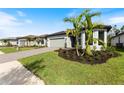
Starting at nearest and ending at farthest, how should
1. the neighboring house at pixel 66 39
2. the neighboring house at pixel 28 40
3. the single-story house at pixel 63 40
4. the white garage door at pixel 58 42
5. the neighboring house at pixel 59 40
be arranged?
the single-story house at pixel 63 40 < the neighboring house at pixel 66 39 < the neighboring house at pixel 59 40 < the white garage door at pixel 58 42 < the neighboring house at pixel 28 40

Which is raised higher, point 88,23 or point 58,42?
point 88,23

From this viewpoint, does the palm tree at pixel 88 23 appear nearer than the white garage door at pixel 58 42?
Yes

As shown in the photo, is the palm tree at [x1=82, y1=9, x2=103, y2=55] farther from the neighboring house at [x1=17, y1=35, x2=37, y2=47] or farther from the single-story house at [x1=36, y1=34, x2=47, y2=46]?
the neighboring house at [x1=17, y1=35, x2=37, y2=47]

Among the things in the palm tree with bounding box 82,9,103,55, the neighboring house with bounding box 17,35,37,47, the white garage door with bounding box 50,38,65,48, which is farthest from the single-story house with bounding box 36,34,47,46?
the palm tree with bounding box 82,9,103,55

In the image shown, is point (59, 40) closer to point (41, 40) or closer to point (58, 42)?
point (58, 42)

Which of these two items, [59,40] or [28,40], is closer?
[59,40]

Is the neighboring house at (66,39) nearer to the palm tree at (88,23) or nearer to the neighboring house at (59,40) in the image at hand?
the neighboring house at (59,40)

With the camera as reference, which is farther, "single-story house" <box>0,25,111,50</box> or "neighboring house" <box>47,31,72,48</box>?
"neighboring house" <box>47,31,72,48</box>

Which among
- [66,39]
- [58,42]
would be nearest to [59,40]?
[58,42]

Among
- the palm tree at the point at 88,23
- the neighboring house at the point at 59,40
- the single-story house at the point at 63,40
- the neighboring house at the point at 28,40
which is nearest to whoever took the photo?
the palm tree at the point at 88,23

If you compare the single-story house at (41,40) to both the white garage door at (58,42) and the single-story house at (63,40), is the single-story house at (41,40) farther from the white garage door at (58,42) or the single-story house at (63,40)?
the white garage door at (58,42)

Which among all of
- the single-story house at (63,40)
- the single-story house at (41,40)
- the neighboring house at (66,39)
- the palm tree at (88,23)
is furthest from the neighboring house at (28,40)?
the palm tree at (88,23)
